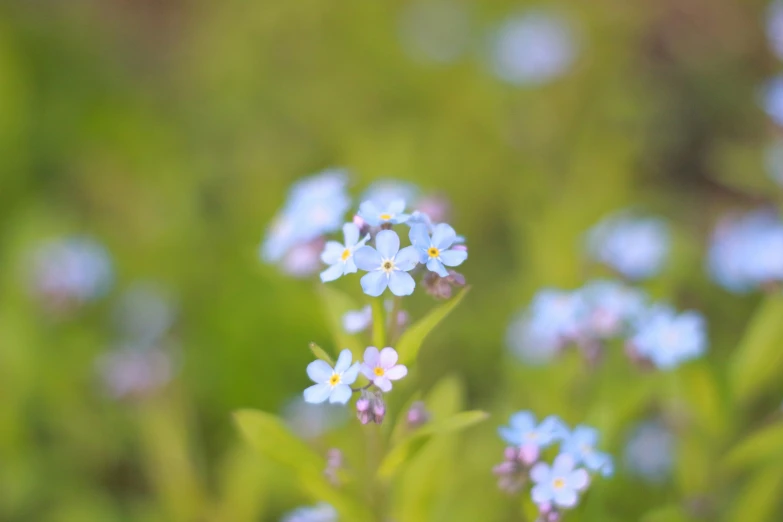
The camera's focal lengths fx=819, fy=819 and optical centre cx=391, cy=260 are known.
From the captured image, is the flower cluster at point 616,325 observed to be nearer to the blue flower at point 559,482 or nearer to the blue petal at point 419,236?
the blue flower at point 559,482

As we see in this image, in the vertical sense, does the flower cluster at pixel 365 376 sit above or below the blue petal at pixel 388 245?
below

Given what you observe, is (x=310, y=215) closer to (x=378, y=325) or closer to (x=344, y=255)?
(x=344, y=255)

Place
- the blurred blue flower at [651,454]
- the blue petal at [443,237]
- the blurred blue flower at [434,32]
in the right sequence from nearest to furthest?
the blue petal at [443,237], the blurred blue flower at [651,454], the blurred blue flower at [434,32]

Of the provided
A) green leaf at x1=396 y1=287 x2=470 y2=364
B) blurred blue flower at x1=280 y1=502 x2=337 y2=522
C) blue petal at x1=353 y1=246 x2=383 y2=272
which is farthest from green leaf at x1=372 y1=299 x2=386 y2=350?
blurred blue flower at x1=280 y1=502 x2=337 y2=522

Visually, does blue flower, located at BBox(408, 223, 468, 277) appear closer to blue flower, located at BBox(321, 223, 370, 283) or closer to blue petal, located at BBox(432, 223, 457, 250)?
blue petal, located at BBox(432, 223, 457, 250)

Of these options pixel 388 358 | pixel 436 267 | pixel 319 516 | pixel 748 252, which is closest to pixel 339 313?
pixel 388 358

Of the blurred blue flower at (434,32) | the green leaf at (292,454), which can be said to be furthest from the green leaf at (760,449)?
the blurred blue flower at (434,32)
